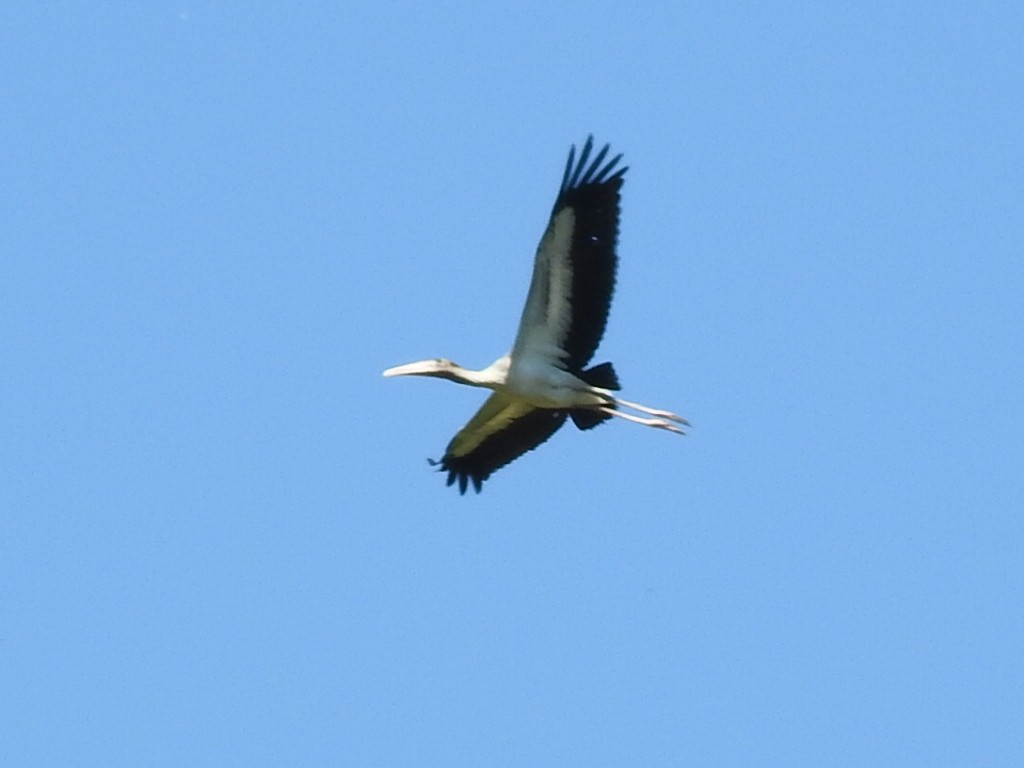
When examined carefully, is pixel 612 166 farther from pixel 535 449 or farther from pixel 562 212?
Answer: pixel 535 449

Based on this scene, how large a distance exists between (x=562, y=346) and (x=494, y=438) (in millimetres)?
2073

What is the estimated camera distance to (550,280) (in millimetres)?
23812

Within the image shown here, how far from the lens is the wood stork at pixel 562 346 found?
77.8ft

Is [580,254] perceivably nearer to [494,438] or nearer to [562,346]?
[562,346]

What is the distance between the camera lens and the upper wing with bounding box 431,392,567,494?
25656mm

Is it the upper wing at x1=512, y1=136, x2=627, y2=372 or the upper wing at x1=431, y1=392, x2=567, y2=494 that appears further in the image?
the upper wing at x1=431, y1=392, x2=567, y2=494

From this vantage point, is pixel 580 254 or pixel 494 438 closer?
pixel 580 254

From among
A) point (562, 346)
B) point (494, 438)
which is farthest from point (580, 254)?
point (494, 438)

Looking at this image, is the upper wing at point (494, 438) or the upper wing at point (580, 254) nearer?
the upper wing at point (580, 254)

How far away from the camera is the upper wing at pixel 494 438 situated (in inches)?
1010

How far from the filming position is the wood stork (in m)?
23.7

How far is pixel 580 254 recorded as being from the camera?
23.7 m

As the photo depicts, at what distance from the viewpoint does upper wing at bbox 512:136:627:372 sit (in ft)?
77.7

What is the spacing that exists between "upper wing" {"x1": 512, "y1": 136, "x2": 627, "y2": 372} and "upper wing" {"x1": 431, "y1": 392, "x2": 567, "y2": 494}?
5.00 ft
